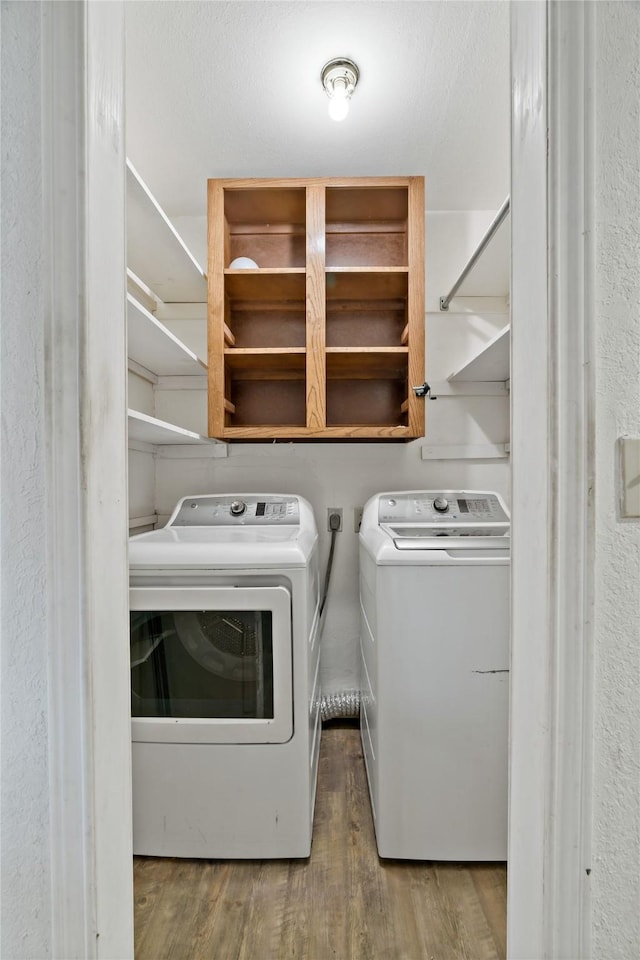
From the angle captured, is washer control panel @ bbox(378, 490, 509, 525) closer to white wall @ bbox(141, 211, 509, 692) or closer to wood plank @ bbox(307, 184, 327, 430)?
white wall @ bbox(141, 211, 509, 692)

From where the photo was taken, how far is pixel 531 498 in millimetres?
674

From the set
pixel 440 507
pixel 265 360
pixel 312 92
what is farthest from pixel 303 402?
pixel 312 92

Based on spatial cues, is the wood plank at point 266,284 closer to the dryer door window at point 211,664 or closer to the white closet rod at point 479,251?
the white closet rod at point 479,251

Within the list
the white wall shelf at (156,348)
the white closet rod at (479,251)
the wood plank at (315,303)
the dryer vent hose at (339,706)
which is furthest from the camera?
the dryer vent hose at (339,706)

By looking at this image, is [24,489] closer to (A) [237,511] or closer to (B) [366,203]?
(A) [237,511]

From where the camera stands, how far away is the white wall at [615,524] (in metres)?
0.63

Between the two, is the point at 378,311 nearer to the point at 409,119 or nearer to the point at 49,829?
the point at 409,119

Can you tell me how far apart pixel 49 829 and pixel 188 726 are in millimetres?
833

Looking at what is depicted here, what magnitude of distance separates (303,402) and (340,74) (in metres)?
1.19

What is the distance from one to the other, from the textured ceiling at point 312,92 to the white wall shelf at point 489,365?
0.74 metres

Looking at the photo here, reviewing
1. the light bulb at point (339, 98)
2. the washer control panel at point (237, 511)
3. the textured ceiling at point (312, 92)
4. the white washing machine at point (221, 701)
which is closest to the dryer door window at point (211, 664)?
the white washing machine at point (221, 701)

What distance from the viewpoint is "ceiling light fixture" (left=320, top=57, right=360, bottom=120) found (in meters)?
1.46

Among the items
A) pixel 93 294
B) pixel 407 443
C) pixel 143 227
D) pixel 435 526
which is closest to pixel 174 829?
pixel 435 526

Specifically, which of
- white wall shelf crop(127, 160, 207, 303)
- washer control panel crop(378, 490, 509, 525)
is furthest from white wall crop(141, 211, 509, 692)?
washer control panel crop(378, 490, 509, 525)
